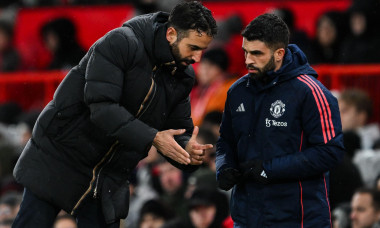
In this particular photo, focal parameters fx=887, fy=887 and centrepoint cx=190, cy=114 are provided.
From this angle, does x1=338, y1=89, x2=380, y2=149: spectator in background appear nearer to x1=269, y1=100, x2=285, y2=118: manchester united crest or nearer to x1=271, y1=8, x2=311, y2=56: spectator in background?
x1=271, y1=8, x2=311, y2=56: spectator in background

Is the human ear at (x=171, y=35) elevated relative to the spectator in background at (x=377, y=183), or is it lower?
elevated

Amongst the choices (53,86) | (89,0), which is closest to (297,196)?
(53,86)

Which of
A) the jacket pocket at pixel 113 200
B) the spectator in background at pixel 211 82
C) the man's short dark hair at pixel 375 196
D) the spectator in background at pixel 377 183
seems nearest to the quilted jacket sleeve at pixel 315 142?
the jacket pocket at pixel 113 200

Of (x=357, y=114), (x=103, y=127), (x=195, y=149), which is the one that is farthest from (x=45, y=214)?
(x=357, y=114)

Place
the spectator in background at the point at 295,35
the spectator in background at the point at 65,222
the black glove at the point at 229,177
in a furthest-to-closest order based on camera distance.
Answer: the spectator in background at the point at 295,35, the spectator in background at the point at 65,222, the black glove at the point at 229,177

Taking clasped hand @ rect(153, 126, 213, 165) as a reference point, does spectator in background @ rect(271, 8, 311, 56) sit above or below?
below

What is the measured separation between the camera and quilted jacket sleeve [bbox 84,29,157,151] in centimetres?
523

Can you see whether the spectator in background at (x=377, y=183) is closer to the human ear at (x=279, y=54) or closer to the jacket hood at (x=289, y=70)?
the jacket hood at (x=289, y=70)

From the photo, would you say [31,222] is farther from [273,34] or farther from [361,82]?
[361,82]

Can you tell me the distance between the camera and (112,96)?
5.24 meters

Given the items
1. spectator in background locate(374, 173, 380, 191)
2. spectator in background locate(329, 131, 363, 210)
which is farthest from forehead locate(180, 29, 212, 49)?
spectator in background locate(374, 173, 380, 191)

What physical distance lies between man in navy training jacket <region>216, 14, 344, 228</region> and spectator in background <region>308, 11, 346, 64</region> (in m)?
4.81

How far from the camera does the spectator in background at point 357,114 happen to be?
8922 mm

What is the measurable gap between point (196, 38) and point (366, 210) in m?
2.91
